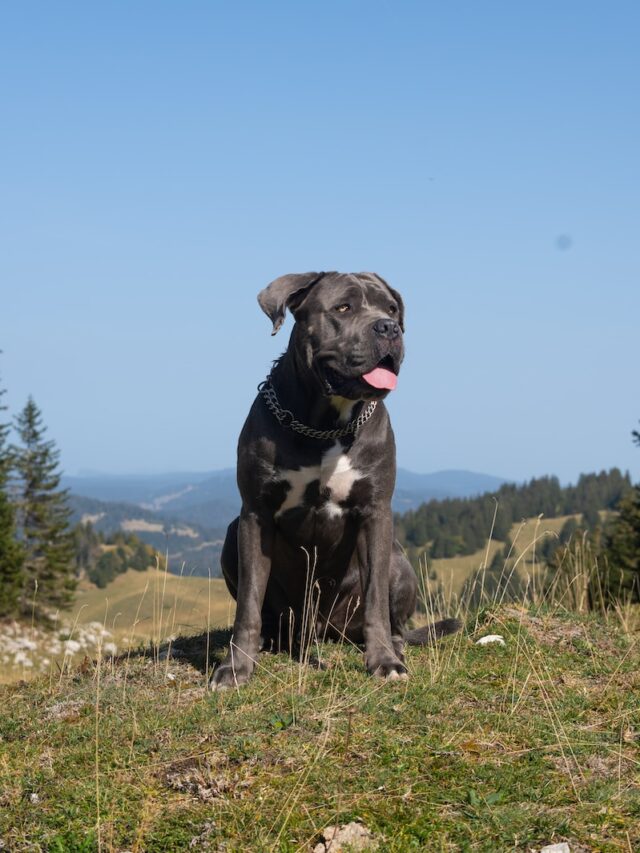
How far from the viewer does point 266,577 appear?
278 inches

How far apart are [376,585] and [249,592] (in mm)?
908

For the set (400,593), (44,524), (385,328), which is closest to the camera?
(385,328)

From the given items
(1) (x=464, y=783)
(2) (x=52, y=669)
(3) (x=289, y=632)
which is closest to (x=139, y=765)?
(1) (x=464, y=783)

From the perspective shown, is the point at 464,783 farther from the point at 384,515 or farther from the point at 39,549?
the point at 39,549

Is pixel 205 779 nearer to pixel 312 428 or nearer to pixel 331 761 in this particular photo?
pixel 331 761

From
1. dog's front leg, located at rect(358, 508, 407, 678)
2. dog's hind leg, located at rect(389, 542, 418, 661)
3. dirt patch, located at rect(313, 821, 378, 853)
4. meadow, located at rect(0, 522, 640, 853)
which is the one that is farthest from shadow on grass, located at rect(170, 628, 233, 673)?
dirt patch, located at rect(313, 821, 378, 853)

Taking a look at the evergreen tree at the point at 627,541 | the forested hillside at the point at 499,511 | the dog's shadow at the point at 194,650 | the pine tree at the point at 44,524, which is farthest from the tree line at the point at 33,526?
the forested hillside at the point at 499,511

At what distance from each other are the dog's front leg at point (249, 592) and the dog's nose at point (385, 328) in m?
1.64

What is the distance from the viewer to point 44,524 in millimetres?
64750

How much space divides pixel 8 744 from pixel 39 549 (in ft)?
201

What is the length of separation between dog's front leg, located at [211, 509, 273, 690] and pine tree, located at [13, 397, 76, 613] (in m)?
56.0

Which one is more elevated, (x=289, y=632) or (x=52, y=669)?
(x=289, y=632)

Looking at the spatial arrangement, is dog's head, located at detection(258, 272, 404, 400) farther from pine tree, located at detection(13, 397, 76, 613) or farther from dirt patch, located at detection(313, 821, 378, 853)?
pine tree, located at detection(13, 397, 76, 613)

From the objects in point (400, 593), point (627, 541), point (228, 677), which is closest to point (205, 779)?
point (228, 677)
